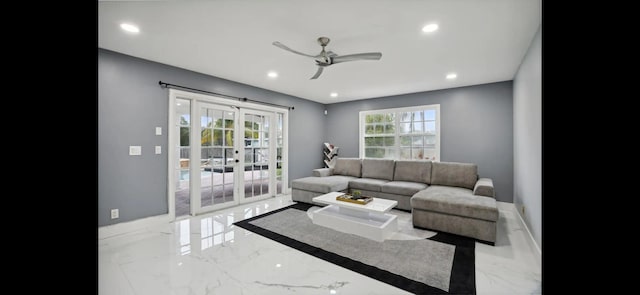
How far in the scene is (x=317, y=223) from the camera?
10.4 ft

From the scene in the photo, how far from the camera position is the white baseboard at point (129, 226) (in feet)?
9.15

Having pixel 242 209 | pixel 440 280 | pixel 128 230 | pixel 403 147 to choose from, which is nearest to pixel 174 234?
pixel 128 230

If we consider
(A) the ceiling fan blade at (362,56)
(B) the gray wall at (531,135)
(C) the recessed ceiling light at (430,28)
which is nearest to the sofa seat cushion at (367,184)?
(B) the gray wall at (531,135)

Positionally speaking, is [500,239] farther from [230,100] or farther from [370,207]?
[230,100]

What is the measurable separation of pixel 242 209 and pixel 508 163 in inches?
176

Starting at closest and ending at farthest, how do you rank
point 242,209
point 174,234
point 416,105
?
point 174,234
point 242,209
point 416,105

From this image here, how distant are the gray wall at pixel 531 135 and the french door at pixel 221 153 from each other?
12.7 feet

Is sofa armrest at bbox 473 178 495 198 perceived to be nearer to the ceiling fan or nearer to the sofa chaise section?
the sofa chaise section

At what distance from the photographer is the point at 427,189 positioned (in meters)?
3.63

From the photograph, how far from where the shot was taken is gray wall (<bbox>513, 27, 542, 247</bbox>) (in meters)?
2.28

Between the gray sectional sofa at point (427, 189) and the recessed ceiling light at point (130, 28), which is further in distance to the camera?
the gray sectional sofa at point (427, 189)

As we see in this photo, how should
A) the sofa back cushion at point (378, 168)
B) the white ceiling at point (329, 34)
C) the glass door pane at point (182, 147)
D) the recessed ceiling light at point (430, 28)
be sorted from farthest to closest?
the sofa back cushion at point (378, 168) → the glass door pane at point (182, 147) → the recessed ceiling light at point (430, 28) → the white ceiling at point (329, 34)

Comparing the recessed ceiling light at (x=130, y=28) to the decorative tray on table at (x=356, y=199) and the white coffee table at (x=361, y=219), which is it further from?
the decorative tray on table at (x=356, y=199)
